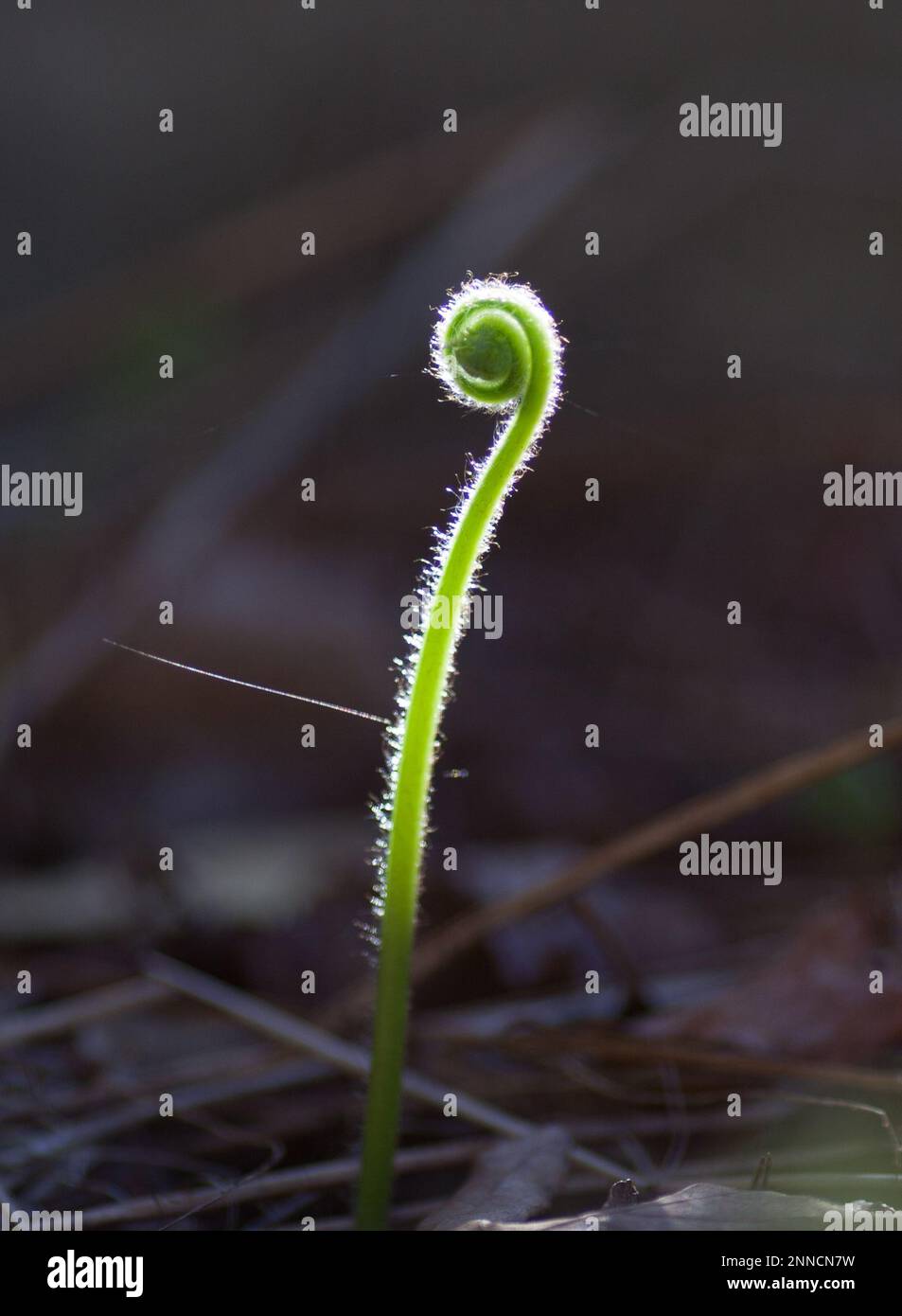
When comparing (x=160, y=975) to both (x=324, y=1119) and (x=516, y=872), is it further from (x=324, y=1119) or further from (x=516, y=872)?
(x=516, y=872)

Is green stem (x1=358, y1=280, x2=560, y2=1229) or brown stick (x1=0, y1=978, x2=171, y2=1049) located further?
brown stick (x1=0, y1=978, x2=171, y2=1049)

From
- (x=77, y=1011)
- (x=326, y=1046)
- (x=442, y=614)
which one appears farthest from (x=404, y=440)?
(x=442, y=614)

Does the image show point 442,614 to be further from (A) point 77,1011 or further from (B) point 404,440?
(B) point 404,440

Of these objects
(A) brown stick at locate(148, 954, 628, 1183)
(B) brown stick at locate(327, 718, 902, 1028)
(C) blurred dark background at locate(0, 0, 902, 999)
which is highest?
(C) blurred dark background at locate(0, 0, 902, 999)

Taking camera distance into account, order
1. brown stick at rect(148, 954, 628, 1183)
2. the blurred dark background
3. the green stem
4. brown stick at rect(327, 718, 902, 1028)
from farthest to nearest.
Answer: the blurred dark background
brown stick at rect(327, 718, 902, 1028)
brown stick at rect(148, 954, 628, 1183)
the green stem

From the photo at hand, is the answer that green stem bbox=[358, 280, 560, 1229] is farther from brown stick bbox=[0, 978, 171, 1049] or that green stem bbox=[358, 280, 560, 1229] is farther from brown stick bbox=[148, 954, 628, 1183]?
brown stick bbox=[0, 978, 171, 1049]

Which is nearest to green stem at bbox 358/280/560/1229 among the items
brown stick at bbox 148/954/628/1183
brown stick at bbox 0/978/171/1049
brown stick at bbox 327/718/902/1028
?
brown stick at bbox 148/954/628/1183
